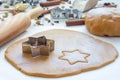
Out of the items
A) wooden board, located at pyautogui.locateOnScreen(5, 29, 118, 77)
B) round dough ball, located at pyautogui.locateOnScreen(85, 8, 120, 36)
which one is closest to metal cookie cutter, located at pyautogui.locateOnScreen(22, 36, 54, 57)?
wooden board, located at pyautogui.locateOnScreen(5, 29, 118, 77)

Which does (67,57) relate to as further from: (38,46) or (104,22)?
(104,22)

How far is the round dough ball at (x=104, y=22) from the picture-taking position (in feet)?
3.59

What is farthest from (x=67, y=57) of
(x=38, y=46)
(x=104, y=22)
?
(x=104, y=22)

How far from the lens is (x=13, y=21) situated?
3.76 ft

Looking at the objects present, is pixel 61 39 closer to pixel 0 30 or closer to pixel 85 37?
pixel 85 37

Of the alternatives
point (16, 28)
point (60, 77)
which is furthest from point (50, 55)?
point (16, 28)

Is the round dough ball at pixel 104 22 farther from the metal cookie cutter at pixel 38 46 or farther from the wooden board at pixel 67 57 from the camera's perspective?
the metal cookie cutter at pixel 38 46

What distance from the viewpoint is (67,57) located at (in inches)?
36.8

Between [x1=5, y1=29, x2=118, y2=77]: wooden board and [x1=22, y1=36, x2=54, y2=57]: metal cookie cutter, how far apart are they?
0.02m

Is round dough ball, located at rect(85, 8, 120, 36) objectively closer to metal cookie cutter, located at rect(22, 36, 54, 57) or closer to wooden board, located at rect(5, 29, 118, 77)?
wooden board, located at rect(5, 29, 118, 77)

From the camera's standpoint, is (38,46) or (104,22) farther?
(104,22)

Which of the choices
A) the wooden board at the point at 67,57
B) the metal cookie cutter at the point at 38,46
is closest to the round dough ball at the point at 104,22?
the wooden board at the point at 67,57

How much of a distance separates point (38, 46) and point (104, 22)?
35 centimetres

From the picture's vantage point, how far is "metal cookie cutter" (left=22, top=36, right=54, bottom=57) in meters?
0.93
